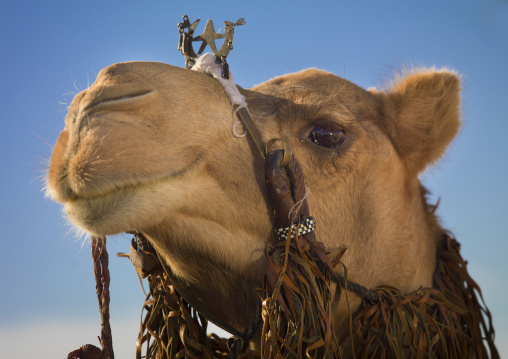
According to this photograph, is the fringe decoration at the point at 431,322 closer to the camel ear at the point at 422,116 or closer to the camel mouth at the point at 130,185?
the camel ear at the point at 422,116

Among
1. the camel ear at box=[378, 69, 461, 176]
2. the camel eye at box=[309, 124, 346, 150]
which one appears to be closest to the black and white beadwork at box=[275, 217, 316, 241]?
the camel eye at box=[309, 124, 346, 150]

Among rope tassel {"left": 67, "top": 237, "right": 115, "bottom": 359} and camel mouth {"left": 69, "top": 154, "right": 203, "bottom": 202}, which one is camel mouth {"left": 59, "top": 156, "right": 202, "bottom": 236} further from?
rope tassel {"left": 67, "top": 237, "right": 115, "bottom": 359}

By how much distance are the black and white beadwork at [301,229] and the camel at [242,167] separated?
8 centimetres

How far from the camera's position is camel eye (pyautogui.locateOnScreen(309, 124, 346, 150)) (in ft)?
7.97

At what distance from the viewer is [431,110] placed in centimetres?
280

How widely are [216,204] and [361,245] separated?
2.78 feet

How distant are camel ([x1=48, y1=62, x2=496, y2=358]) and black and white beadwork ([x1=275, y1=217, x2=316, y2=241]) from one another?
0.25ft

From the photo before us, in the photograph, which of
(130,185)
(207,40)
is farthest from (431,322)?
(207,40)

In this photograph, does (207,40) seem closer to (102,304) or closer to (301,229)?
(301,229)

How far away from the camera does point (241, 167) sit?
2141 mm

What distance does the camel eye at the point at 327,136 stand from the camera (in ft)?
7.97

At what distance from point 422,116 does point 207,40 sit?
51.3 inches

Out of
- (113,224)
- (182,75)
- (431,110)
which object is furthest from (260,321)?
(431,110)

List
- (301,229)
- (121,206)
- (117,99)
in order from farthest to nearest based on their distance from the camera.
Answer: (301,229) < (117,99) < (121,206)
